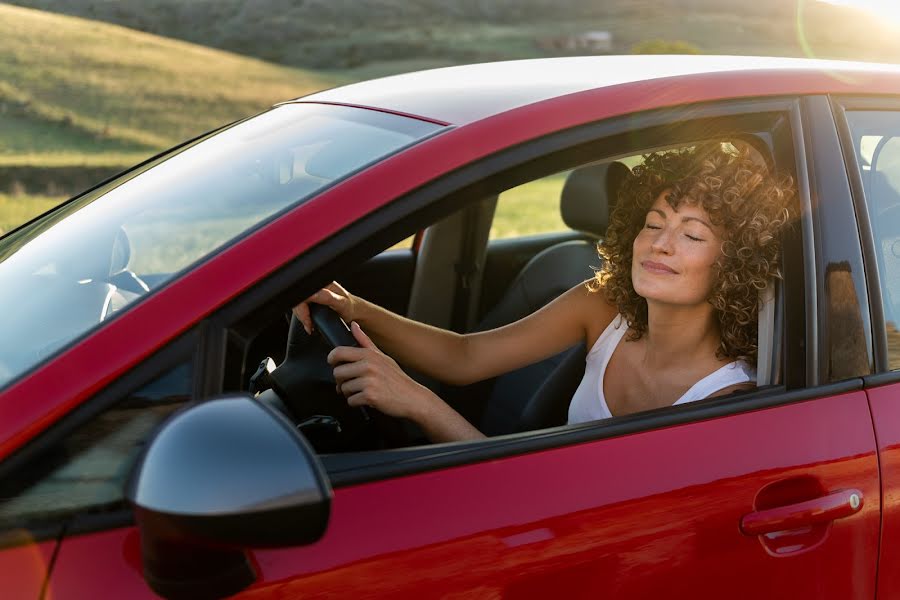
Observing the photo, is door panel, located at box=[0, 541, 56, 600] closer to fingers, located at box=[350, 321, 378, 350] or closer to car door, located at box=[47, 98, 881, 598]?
car door, located at box=[47, 98, 881, 598]

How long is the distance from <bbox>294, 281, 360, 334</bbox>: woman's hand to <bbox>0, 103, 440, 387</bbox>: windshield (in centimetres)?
40

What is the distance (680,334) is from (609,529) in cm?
86

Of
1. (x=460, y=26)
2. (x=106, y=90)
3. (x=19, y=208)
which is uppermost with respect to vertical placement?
(x=460, y=26)

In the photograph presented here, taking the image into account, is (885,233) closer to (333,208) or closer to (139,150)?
(333,208)

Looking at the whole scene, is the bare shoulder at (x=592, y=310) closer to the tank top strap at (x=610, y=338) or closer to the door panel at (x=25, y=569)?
the tank top strap at (x=610, y=338)

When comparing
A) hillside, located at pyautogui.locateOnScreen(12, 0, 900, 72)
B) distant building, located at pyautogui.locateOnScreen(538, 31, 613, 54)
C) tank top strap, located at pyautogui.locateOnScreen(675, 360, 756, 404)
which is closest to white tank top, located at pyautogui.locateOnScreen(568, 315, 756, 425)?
tank top strap, located at pyautogui.locateOnScreen(675, 360, 756, 404)

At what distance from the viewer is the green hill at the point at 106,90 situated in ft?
102

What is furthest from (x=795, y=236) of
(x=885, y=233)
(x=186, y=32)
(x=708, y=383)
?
(x=186, y=32)

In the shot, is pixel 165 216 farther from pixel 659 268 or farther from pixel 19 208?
pixel 19 208

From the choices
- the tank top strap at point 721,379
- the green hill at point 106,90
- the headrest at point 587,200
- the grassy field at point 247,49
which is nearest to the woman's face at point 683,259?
the tank top strap at point 721,379

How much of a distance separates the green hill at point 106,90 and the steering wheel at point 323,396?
2276 centimetres

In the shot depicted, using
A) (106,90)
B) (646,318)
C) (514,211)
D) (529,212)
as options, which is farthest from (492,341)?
(106,90)

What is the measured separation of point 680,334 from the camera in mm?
2309

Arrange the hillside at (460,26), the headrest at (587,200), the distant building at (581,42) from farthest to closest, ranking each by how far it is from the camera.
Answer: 1. the distant building at (581,42)
2. the hillside at (460,26)
3. the headrest at (587,200)
